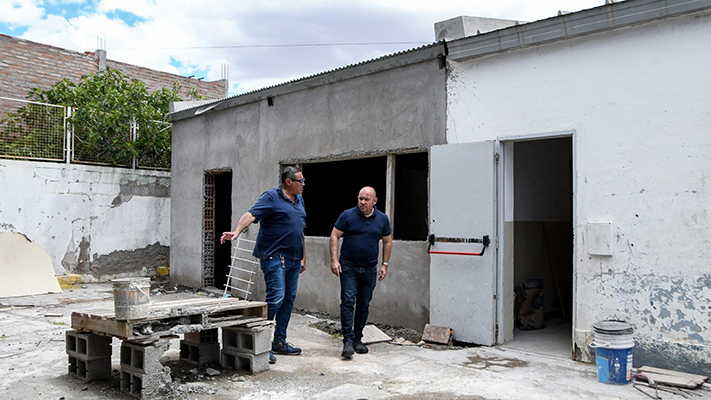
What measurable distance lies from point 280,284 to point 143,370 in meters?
1.53

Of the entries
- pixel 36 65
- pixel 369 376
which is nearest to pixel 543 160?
pixel 369 376

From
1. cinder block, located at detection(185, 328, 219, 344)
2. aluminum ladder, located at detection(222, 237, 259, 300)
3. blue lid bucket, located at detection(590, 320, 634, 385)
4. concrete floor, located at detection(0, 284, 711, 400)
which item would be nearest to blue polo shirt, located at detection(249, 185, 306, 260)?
cinder block, located at detection(185, 328, 219, 344)

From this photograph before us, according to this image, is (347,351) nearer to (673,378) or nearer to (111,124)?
(673,378)

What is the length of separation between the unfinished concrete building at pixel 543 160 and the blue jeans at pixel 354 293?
1077 millimetres

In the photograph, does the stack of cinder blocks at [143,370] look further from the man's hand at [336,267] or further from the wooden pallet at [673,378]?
the wooden pallet at [673,378]

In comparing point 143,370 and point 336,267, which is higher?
point 336,267

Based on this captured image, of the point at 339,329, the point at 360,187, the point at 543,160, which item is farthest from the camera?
the point at 360,187

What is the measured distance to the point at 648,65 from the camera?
205 inches

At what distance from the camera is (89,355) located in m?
4.79

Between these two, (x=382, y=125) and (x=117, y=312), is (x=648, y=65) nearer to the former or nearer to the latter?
(x=382, y=125)

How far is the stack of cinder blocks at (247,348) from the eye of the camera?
5.07 meters

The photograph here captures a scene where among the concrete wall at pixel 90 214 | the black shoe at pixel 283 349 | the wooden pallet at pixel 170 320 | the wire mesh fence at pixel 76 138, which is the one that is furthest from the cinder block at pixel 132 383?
the wire mesh fence at pixel 76 138

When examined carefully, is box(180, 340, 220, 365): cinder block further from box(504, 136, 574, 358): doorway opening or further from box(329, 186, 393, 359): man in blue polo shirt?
box(504, 136, 574, 358): doorway opening

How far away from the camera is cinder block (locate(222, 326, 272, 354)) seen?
16.6 feet
